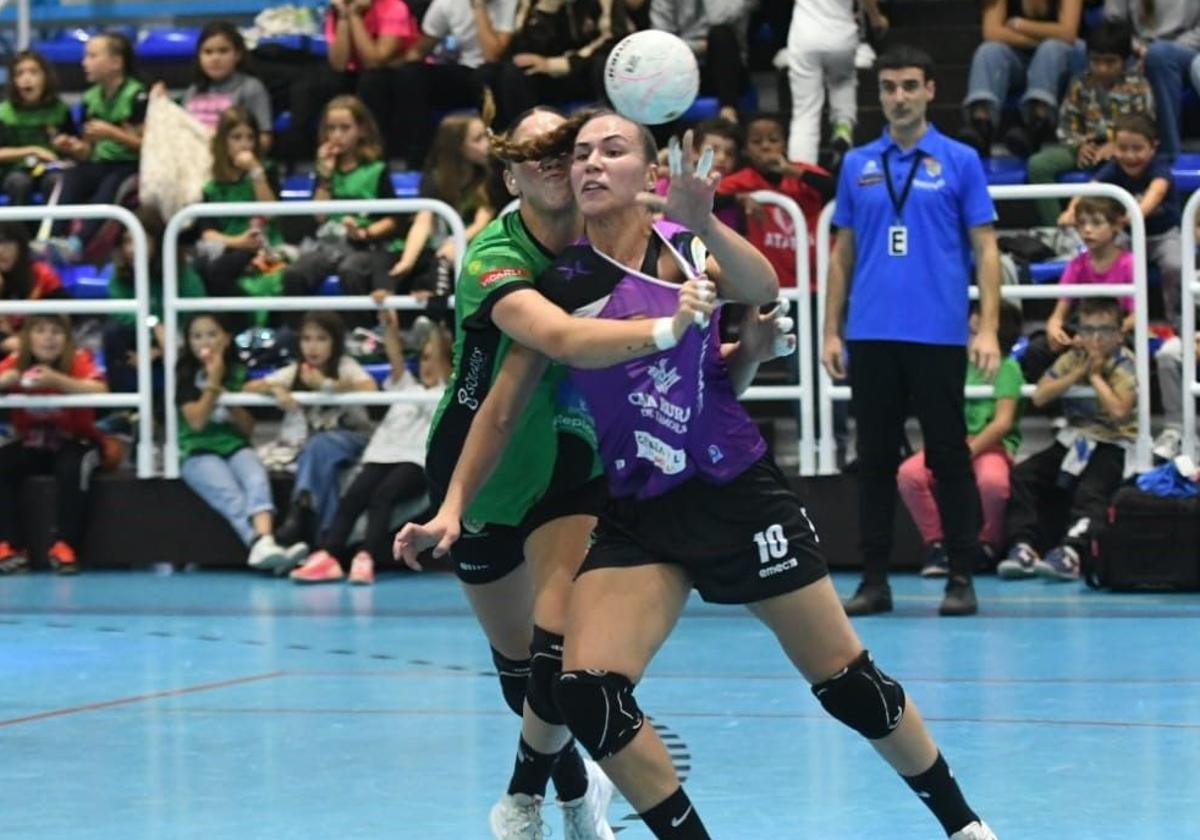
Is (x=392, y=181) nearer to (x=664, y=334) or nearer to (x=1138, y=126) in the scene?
(x=1138, y=126)

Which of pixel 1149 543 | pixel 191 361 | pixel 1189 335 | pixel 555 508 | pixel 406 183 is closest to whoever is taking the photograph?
pixel 555 508

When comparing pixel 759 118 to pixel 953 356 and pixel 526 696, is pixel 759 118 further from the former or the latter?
pixel 526 696

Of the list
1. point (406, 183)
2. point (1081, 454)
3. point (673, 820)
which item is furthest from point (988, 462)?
point (673, 820)

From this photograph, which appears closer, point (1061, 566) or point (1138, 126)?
point (1061, 566)

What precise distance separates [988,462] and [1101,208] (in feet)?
4.35

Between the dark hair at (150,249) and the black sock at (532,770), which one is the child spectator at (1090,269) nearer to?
the dark hair at (150,249)

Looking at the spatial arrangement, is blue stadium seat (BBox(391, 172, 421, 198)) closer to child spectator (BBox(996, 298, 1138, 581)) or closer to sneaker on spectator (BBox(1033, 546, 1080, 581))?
child spectator (BBox(996, 298, 1138, 581))

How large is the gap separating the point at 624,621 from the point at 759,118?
25.3ft

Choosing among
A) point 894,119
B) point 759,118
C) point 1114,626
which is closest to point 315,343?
point 759,118

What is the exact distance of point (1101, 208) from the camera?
1095cm

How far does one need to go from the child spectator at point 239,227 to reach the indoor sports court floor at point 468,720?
2.07m

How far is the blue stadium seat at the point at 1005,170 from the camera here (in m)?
12.6

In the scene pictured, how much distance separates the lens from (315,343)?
1172cm

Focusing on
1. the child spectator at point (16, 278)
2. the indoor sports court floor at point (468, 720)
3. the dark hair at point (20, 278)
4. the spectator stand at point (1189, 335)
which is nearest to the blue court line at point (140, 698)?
the indoor sports court floor at point (468, 720)
